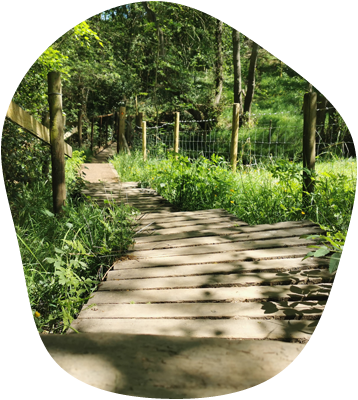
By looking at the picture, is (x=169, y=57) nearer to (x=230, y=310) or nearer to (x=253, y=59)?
(x=253, y=59)

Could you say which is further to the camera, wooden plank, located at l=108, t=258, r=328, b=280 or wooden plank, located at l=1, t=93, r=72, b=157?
wooden plank, located at l=1, t=93, r=72, b=157

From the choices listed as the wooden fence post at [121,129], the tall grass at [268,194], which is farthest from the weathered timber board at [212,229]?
the wooden fence post at [121,129]

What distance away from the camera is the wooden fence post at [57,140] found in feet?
11.3

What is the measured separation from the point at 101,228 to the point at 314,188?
2.36 m

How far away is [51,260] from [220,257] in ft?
3.99

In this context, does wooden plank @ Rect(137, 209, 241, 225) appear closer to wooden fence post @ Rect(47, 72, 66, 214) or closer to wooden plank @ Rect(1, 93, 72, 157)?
wooden fence post @ Rect(47, 72, 66, 214)

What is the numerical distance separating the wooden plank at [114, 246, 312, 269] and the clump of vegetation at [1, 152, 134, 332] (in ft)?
0.73

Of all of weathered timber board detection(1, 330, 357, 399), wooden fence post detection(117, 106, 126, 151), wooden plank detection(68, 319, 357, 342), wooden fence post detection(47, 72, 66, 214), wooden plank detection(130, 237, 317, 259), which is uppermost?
wooden fence post detection(117, 106, 126, 151)

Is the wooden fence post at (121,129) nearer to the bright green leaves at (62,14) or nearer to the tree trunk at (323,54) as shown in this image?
the bright green leaves at (62,14)

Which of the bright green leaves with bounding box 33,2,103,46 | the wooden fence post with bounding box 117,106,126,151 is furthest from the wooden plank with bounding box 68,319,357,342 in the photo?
the wooden fence post with bounding box 117,106,126,151

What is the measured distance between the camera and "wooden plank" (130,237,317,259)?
276 cm

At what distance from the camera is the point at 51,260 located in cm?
223

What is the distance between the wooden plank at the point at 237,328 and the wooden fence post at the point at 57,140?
2.01 m

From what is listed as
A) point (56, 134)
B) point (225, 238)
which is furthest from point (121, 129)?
point (225, 238)
